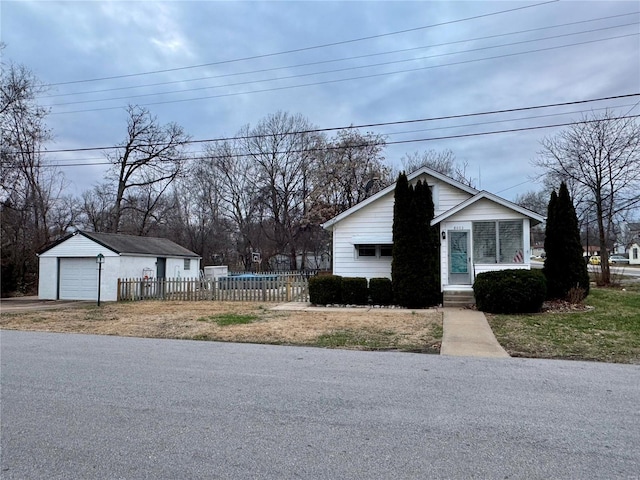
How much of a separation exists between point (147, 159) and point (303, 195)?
13.3m

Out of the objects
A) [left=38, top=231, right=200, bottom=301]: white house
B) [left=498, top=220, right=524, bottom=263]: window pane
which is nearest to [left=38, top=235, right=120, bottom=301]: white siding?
[left=38, top=231, right=200, bottom=301]: white house

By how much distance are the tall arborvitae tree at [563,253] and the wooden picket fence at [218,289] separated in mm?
8527

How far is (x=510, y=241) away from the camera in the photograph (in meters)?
15.6

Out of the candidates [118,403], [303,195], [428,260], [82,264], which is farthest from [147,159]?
[118,403]

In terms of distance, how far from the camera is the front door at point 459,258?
1596 centimetres

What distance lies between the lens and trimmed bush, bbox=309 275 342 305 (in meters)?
15.7

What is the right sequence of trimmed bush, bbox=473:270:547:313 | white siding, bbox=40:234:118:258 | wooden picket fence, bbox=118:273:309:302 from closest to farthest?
trimmed bush, bbox=473:270:547:313 < wooden picket fence, bbox=118:273:309:302 < white siding, bbox=40:234:118:258

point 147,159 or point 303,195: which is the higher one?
point 147,159

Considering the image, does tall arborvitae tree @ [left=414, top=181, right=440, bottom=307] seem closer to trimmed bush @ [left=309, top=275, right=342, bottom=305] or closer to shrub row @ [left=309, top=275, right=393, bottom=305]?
shrub row @ [left=309, top=275, right=393, bottom=305]

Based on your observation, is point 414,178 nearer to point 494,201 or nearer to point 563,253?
point 494,201

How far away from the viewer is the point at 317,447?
12.3ft

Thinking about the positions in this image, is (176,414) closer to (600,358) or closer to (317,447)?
(317,447)

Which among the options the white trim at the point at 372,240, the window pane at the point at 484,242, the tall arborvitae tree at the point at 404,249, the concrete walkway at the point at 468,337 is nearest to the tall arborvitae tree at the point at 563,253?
the window pane at the point at 484,242

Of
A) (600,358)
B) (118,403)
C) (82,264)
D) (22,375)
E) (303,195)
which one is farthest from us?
(303,195)
